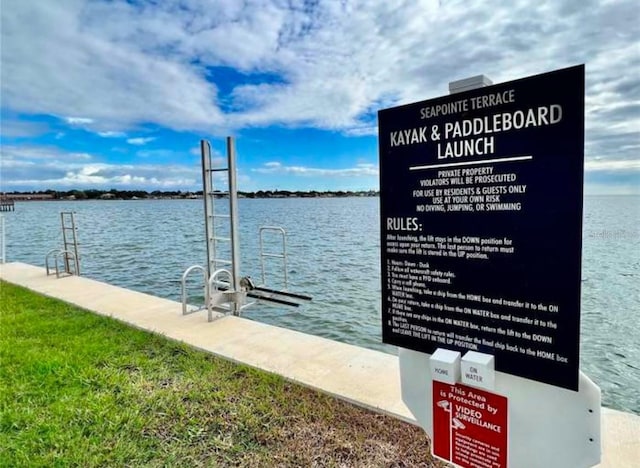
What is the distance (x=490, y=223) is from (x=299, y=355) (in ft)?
8.84

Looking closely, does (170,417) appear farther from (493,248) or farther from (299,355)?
(493,248)

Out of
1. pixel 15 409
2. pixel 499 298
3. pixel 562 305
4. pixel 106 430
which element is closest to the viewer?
pixel 562 305

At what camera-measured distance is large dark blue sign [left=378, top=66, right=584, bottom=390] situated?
1.46 m

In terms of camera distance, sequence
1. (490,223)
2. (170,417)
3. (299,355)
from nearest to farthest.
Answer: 1. (490,223)
2. (170,417)
3. (299,355)

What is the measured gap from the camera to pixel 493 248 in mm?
1632

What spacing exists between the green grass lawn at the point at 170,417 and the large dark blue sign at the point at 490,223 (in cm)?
104

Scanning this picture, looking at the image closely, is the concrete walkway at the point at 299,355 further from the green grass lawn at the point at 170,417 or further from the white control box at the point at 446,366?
the white control box at the point at 446,366

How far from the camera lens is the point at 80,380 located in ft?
11.0

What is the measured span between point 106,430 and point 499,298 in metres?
2.57

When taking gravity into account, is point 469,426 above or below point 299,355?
above

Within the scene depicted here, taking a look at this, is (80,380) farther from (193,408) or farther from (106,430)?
(193,408)

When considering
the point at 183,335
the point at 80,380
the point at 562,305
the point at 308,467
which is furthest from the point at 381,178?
the point at 183,335

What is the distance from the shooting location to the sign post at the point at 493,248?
1469 millimetres

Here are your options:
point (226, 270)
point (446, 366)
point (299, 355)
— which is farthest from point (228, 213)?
point (446, 366)
